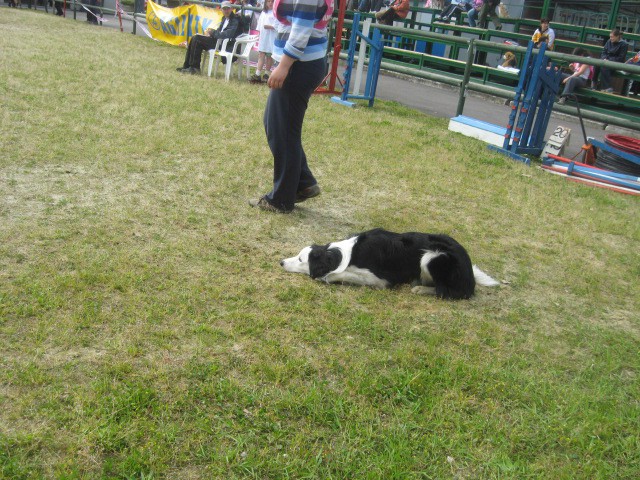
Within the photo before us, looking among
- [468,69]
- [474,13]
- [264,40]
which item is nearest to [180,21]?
[264,40]

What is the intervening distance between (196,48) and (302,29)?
8215 mm

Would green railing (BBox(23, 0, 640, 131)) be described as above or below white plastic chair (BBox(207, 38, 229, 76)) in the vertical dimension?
above

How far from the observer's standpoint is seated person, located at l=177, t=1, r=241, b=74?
12.0 m

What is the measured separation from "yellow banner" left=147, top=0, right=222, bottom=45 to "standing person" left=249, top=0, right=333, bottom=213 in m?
11.0

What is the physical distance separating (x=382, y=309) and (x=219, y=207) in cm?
194

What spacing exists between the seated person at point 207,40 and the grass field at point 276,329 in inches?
219

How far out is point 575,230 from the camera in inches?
231

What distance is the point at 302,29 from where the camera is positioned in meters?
4.45

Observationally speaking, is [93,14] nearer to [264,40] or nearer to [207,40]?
[207,40]

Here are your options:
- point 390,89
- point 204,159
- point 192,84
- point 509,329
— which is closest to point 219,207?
point 204,159

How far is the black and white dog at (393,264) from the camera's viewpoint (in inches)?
157

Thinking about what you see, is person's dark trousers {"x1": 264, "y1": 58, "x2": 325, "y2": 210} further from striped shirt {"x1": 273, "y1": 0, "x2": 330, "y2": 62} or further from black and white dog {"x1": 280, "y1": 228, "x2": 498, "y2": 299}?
black and white dog {"x1": 280, "y1": 228, "x2": 498, "y2": 299}

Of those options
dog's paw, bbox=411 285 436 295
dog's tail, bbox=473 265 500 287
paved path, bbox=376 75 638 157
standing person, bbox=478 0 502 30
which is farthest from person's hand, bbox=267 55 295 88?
standing person, bbox=478 0 502 30

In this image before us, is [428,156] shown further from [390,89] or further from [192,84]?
[390,89]
